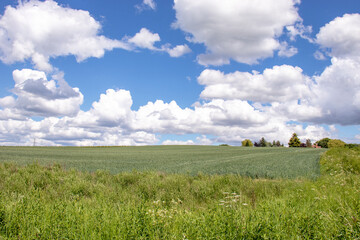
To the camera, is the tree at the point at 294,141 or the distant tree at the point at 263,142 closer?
the tree at the point at 294,141

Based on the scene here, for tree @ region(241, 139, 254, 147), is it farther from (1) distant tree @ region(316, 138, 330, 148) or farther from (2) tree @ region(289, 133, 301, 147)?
(1) distant tree @ region(316, 138, 330, 148)

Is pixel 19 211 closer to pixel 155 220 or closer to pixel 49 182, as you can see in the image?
pixel 155 220

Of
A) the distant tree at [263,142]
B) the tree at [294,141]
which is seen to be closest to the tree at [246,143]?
the distant tree at [263,142]

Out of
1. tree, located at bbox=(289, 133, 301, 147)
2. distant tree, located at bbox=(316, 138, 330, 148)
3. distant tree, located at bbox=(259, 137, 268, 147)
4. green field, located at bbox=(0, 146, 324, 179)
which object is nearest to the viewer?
green field, located at bbox=(0, 146, 324, 179)

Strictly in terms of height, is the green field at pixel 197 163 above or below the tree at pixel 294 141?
below

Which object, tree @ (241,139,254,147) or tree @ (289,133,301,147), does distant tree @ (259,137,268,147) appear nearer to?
tree @ (241,139,254,147)

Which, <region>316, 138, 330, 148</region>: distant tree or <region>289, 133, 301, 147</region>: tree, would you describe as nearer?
<region>289, 133, 301, 147</region>: tree

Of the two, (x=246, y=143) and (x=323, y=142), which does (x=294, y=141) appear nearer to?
(x=323, y=142)

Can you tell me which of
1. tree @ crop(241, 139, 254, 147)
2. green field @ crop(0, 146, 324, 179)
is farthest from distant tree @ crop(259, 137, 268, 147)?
green field @ crop(0, 146, 324, 179)

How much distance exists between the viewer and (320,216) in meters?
4.25

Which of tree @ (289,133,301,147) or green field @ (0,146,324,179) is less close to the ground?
tree @ (289,133,301,147)

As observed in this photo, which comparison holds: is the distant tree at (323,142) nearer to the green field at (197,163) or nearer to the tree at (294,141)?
the tree at (294,141)

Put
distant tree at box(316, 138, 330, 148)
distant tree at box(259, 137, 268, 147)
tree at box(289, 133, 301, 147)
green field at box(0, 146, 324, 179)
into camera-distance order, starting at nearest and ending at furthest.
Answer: green field at box(0, 146, 324, 179)
tree at box(289, 133, 301, 147)
distant tree at box(316, 138, 330, 148)
distant tree at box(259, 137, 268, 147)

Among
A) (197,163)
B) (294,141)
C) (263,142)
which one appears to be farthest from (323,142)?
(197,163)
